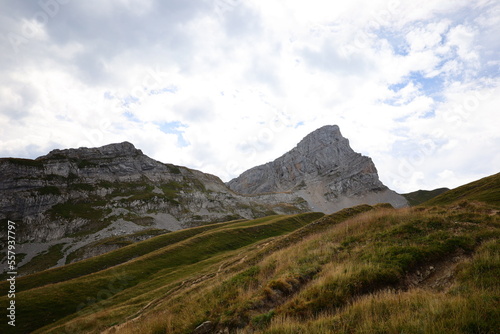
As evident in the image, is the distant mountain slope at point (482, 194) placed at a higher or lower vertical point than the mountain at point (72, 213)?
lower

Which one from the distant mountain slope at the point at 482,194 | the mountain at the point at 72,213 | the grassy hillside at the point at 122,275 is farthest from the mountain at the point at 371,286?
the mountain at the point at 72,213

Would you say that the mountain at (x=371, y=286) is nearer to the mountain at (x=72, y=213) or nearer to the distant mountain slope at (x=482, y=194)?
the distant mountain slope at (x=482, y=194)

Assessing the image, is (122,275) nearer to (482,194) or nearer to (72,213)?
(482,194)

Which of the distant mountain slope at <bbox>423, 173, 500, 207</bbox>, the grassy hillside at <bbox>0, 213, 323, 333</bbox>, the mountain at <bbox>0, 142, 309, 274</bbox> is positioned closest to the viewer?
the grassy hillside at <bbox>0, 213, 323, 333</bbox>

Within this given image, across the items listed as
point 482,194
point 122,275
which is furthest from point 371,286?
point 482,194

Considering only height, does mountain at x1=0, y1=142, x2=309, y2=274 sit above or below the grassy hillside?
above

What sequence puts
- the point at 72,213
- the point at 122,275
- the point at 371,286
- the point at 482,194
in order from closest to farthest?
1. the point at 371,286
2. the point at 122,275
3. the point at 482,194
4. the point at 72,213

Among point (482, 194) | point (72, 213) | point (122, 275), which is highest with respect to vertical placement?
point (72, 213)

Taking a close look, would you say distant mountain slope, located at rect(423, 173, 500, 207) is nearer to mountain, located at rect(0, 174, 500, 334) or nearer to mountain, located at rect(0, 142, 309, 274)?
mountain, located at rect(0, 174, 500, 334)

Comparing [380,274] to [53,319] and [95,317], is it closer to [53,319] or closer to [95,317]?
[95,317]

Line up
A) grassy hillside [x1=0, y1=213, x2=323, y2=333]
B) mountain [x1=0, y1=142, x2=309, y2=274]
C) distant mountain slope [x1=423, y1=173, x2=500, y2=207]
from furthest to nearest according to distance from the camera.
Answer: mountain [x1=0, y1=142, x2=309, y2=274] → distant mountain slope [x1=423, y1=173, x2=500, y2=207] → grassy hillside [x1=0, y1=213, x2=323, y2=333]

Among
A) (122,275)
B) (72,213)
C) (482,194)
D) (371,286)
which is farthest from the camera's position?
(72,213)

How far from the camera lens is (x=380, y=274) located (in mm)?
12891

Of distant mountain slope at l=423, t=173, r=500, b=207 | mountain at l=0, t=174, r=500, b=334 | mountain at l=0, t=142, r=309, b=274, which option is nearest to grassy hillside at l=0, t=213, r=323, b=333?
mountain at l=0, t=174, r=500, b=334
